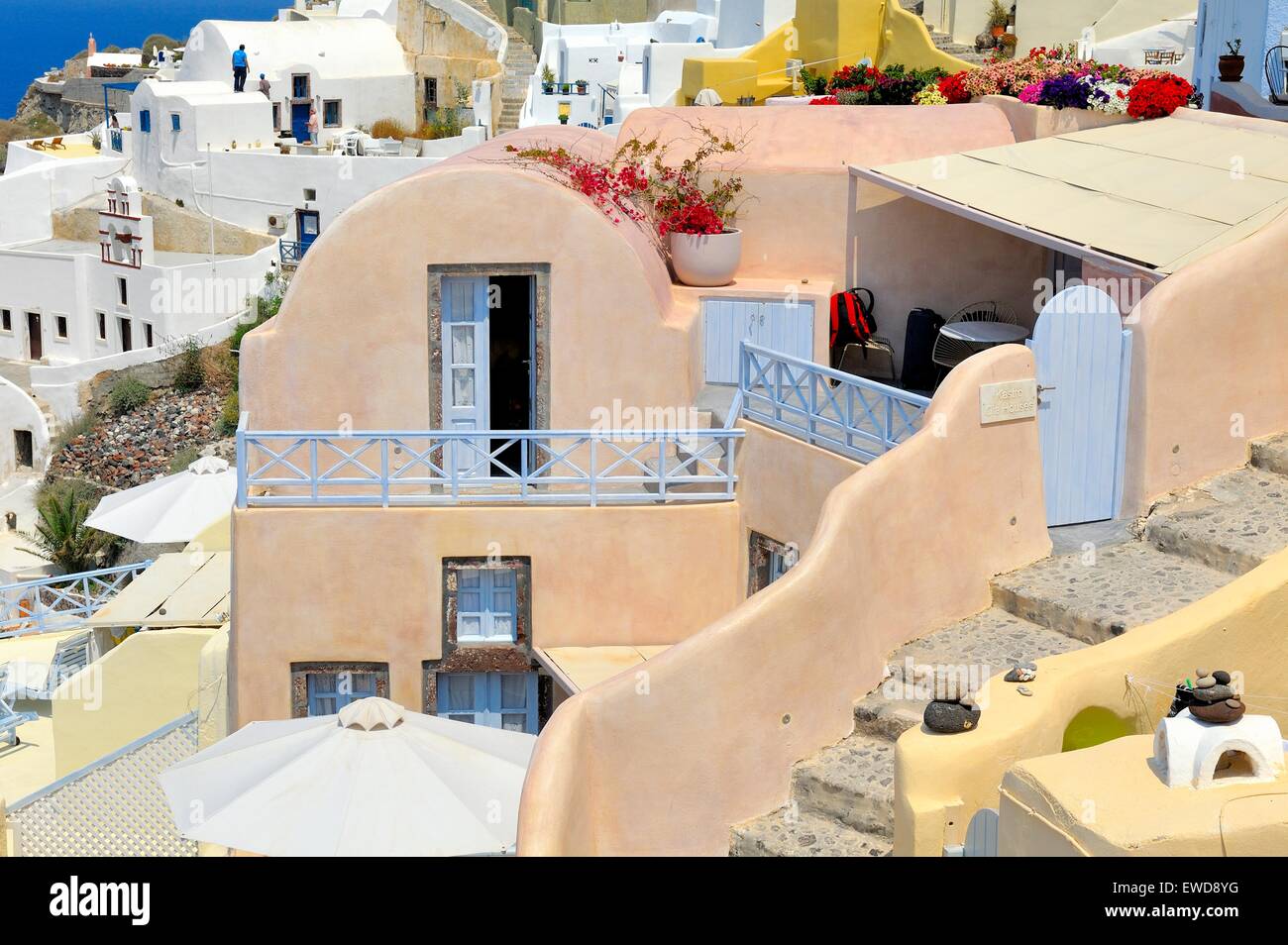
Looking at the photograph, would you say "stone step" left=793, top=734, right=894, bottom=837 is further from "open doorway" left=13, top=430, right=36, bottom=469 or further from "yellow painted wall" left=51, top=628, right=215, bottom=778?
"open doorway" left=13, top=430, right=36, bottom=469

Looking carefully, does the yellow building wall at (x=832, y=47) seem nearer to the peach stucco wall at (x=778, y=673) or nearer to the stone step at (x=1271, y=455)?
the stone step at (x=1271, y=455)

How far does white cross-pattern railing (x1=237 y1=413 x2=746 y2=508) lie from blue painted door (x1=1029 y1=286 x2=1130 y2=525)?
348 cm

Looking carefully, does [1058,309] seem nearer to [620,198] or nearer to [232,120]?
[620,198]

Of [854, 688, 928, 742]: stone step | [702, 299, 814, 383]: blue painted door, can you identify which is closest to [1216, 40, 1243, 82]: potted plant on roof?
[702, 299, 814, 383]: blue painted door

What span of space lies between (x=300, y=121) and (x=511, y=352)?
177ft

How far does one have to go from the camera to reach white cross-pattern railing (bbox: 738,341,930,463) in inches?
584

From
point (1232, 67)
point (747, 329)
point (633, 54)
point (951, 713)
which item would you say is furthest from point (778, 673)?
point (633, 54)

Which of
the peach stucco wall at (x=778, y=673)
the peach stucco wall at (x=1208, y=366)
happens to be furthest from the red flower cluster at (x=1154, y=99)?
the peach stucco wall at (x=778, y=673)

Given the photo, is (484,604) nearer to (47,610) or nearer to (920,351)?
(920,351)

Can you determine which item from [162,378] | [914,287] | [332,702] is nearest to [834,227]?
[914,287]

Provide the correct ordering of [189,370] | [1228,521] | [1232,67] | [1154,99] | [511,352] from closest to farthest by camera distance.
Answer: [1228,521] → [511,352] → [1154,99] → [1232,67] → [189,370]

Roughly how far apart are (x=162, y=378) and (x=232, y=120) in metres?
12.4

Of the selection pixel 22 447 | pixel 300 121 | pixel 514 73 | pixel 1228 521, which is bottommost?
pixel 22 447

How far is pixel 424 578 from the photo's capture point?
16469 millimetres
